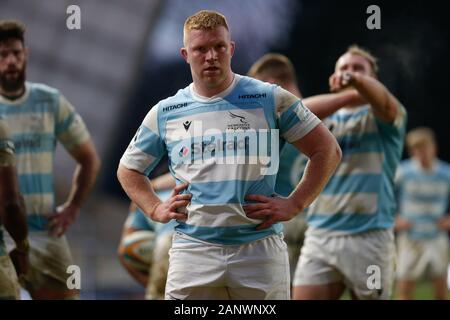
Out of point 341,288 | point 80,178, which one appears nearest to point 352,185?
point 341,288

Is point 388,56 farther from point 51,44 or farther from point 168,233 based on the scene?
point 51,44

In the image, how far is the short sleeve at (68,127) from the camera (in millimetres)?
6262

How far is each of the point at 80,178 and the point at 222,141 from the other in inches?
88.0

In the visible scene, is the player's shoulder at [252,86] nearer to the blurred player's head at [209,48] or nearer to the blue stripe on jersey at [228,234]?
the blurred player's head at [209,48]

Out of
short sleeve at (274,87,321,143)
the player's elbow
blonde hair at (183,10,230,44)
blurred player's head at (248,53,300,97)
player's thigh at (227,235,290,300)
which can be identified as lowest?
player's thigh at (227,235,290,300)

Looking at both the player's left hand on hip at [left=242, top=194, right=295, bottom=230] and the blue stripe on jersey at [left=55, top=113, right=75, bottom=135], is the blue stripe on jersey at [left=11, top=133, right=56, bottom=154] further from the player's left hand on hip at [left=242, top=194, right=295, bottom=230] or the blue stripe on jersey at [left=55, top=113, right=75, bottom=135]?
the player's left hand on hip at [left=242, top=194, right=295, bottom=230]

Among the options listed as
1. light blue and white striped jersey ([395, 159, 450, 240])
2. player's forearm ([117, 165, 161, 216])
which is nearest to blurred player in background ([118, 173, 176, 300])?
player's forearm ([117, 165, 161, 216])

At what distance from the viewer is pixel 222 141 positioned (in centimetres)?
437

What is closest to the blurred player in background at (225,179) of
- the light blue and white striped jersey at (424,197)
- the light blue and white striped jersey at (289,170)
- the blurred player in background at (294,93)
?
the blurred player in background at (294,93)

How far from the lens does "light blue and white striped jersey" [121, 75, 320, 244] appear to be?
4.32 meters

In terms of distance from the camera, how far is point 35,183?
6164mm

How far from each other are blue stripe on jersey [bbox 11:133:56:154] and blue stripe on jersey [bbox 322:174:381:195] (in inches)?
76.6

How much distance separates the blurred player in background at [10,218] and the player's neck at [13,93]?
0.83 metres

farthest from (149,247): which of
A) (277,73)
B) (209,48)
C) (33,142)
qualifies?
(209,48)
